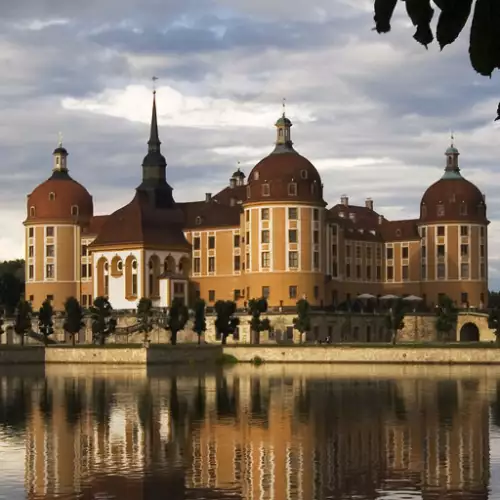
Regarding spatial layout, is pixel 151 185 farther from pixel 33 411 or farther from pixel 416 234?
pixel 33 411

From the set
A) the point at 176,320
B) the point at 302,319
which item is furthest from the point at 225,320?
the point at 302,319

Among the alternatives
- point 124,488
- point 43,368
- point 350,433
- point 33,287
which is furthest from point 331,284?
point 124,488

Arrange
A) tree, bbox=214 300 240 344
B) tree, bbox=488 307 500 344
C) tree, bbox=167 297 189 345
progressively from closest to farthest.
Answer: tree, bbox=167 297 189 345
tree, bbox=488 307 500 344
tree, bbox=214 300 240 344

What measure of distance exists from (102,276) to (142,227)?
20.8 ft

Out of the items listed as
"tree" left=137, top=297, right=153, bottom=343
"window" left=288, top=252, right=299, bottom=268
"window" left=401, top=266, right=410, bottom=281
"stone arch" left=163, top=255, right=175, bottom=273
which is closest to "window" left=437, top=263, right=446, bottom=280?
"window" left=401, top=266, right=410, bottom=281

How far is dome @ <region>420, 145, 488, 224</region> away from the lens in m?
118

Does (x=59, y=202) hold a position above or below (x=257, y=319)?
above

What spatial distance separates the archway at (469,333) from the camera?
366 ft

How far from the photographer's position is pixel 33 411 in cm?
4703

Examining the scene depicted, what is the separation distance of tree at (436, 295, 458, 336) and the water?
35.9m

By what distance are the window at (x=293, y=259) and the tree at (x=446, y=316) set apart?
13.7 m

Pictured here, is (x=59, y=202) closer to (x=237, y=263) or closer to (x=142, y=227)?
(x=142, y=227)

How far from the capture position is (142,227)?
111 m

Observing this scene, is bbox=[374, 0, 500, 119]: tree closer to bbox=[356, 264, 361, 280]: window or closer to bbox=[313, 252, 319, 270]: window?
bbox=[313, 252, 319, 270]: window
